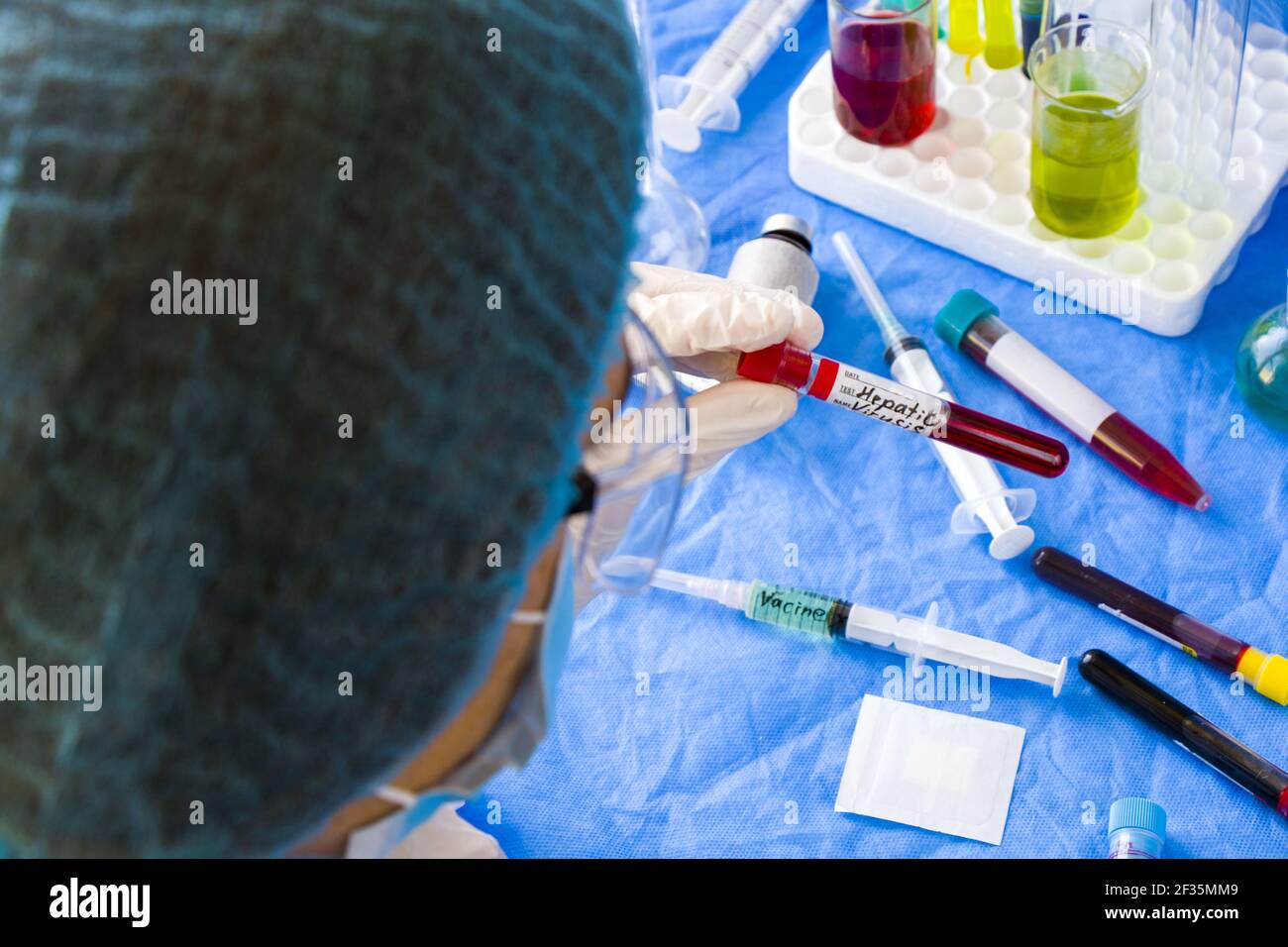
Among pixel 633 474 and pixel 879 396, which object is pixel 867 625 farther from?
pixel 633 474

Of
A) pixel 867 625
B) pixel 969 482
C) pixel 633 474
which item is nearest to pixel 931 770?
pixel 867 625

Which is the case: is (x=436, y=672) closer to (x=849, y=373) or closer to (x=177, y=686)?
(x=177, y=686)

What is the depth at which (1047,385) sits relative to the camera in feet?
3.06

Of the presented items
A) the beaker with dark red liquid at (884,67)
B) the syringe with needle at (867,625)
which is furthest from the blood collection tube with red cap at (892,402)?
the beaker with dark red liquid at (884,67)

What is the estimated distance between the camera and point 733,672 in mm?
871

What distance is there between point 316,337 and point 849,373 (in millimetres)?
459

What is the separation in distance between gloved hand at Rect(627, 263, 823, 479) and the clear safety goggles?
0.10m

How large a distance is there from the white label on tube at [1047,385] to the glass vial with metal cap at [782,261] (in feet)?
0.51

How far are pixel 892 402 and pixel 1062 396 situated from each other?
188mm

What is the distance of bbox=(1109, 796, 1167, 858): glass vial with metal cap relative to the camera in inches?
29.7

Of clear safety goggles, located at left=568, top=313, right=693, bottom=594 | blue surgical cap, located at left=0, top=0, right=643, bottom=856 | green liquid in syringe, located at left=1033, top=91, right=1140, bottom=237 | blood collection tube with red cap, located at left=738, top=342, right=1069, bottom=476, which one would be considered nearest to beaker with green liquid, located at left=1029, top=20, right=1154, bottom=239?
green liquid in syringe, located at left=1033, top=91, right=1140, bottom=237

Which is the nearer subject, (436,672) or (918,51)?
(436,672)

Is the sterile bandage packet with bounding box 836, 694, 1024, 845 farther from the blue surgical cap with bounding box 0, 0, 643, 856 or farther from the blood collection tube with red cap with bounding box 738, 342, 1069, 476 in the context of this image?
the blue surgical cap with bounding box 0, 0, 643, 856
